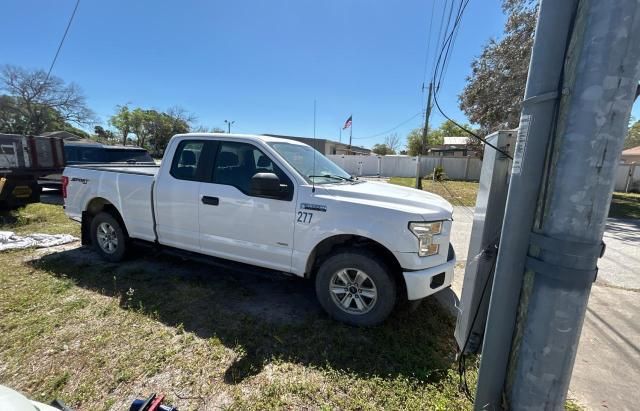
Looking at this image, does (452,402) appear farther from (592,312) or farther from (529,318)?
(592,312)

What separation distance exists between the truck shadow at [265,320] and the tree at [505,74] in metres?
13.9

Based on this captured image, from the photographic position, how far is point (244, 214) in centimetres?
357

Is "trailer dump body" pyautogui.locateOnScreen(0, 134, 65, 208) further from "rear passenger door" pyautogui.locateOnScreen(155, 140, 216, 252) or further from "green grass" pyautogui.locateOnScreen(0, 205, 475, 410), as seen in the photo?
"rear passenger door" pyautogui.locateOnScreen(155, 140, 216, 252)

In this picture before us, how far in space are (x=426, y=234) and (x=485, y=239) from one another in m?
0.98

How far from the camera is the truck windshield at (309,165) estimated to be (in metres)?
3.58

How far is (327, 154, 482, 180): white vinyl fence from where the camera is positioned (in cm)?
2659

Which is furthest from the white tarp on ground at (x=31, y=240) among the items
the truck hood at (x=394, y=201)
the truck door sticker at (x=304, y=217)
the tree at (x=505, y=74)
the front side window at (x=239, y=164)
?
the tree at (x=505, y=74)

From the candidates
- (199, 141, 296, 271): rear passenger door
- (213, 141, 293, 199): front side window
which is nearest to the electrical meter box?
(199, 141, 296, 271): rear passenger door

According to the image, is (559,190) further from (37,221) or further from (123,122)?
(123,122)

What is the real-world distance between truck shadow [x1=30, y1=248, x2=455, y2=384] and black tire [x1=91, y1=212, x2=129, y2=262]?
0.19m

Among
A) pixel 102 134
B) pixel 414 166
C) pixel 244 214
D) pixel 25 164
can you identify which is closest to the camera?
pixel 244 214

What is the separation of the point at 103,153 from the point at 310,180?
424 inches

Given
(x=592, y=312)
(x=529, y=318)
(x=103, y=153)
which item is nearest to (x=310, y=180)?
(x=529, y=318)

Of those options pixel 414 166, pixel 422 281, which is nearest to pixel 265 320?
pixel 422 281
